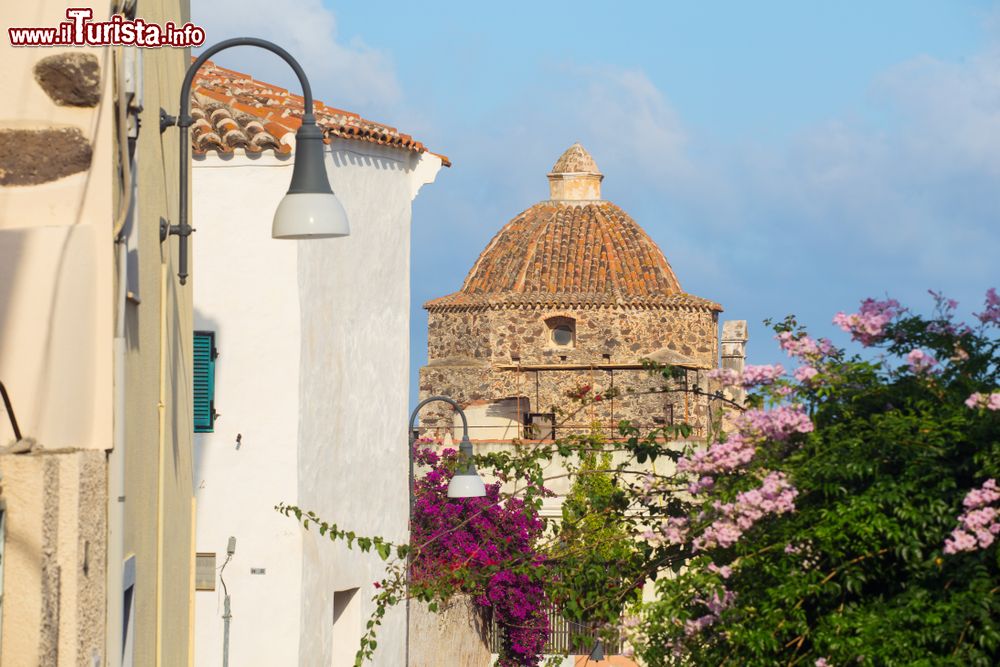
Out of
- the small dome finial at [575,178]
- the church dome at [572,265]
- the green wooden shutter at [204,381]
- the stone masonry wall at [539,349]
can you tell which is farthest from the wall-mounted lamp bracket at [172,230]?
the small dome finial at [575,178]

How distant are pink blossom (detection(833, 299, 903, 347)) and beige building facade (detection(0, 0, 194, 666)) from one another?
12.0 ft

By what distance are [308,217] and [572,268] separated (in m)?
33.0

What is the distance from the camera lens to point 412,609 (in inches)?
792

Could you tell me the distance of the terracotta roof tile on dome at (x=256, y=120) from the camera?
1602 centimetres

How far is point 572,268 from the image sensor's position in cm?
4131

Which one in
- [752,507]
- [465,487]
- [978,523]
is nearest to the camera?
[978,523]

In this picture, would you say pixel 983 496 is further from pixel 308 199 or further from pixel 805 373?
pixel 308 199

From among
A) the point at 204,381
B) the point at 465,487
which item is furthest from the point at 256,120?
the point at 465,487

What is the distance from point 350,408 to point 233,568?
7.26 feet

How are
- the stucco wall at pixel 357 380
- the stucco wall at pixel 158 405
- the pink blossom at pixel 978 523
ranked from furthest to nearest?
the stucco wall at pixel 357 380, the stucco wall at pixel 158 405, the pink blossom at pixel 978 523

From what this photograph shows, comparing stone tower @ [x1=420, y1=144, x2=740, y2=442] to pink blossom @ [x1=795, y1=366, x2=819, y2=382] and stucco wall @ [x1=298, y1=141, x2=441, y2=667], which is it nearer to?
stucco wall @ [x1=298, y1=141, x2=441, y2=667]

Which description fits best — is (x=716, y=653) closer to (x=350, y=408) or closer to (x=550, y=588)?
(x=550, y=588)

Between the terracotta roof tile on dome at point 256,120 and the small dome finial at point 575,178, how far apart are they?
82.5 ft

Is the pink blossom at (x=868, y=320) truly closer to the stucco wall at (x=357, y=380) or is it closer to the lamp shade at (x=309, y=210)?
the lamp shade at (x=309, y=210)
